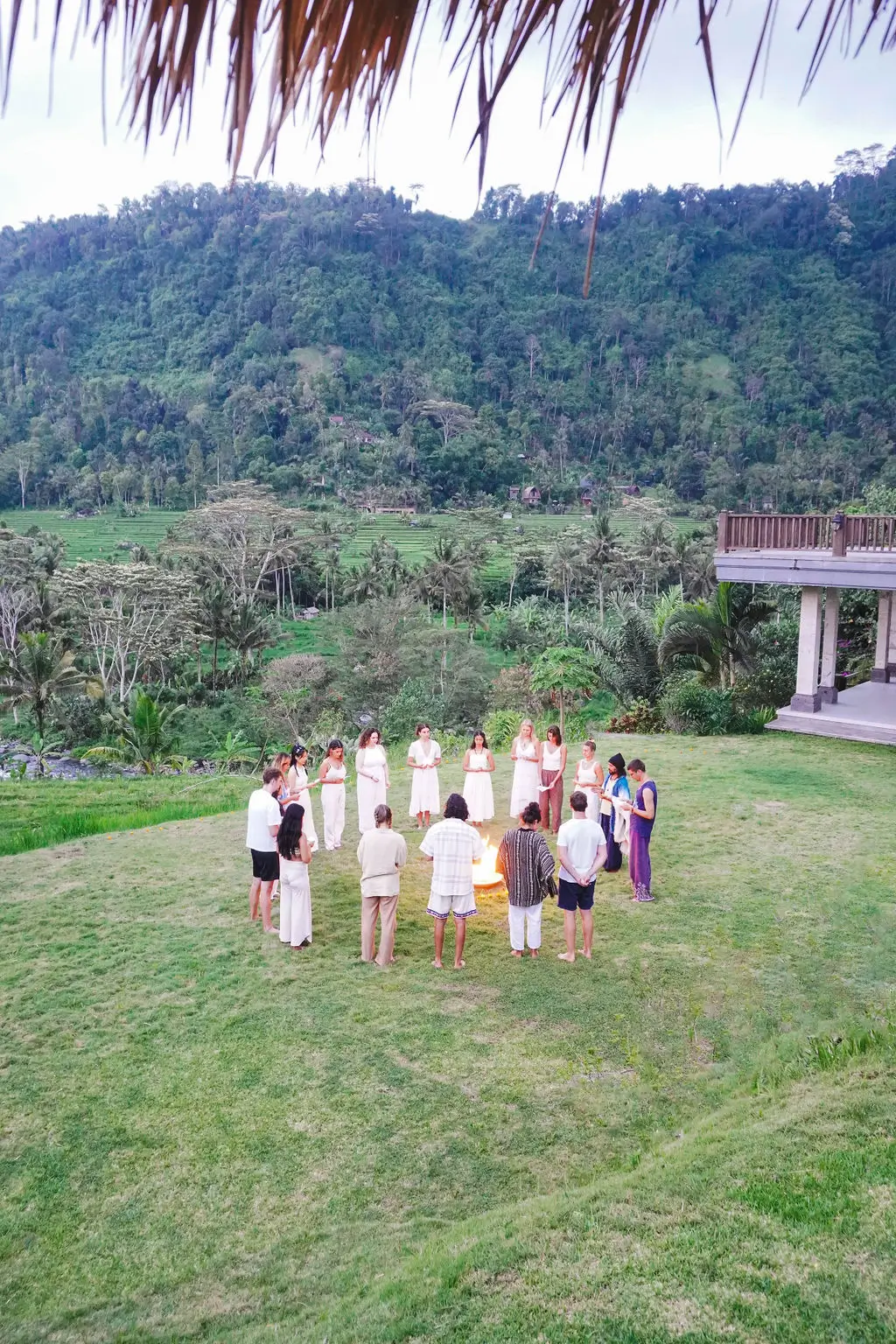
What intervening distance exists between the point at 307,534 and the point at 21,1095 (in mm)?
47742

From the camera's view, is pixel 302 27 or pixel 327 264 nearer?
pixel 302 27

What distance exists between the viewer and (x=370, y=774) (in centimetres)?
793

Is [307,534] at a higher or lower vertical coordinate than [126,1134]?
higher

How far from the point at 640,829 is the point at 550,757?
1.45 m

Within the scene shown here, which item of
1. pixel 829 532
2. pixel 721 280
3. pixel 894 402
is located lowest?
pixel 829 532

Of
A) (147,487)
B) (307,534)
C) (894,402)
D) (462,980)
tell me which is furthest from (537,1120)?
(894,402)

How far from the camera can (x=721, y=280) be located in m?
113

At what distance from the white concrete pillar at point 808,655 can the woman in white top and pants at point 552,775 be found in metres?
6.36

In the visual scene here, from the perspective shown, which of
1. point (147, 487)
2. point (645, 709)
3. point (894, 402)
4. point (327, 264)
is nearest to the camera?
→ point (645, 709)

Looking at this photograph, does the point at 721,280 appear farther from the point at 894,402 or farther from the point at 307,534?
the point at 307,534

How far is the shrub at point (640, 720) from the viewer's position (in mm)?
14773

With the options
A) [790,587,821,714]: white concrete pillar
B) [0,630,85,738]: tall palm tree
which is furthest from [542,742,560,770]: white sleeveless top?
[0,630,85,738]: tall palm tree

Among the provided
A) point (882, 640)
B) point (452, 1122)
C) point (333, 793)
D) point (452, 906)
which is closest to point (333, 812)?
point (333, 793)

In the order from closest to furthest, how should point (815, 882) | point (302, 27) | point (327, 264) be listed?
1. point (302, 27)
2. point (815, 882)
3. point (327, 264)
